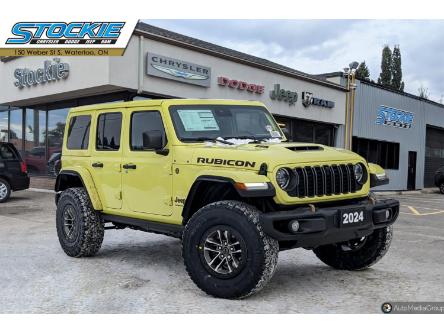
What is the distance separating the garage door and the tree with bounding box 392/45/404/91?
15.1 meters

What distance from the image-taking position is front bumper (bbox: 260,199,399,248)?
14.3ft

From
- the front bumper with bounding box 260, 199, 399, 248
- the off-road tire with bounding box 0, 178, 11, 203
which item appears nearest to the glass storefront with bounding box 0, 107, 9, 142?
the off-road tire with bounding box 0, 178, 11, 203

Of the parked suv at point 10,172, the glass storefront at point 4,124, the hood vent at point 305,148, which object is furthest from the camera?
the glass storefront at point 4,124

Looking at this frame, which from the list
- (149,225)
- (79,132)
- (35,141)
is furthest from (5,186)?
(149,225)

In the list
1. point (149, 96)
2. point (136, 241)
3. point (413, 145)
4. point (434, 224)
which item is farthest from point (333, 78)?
point (136, 241)

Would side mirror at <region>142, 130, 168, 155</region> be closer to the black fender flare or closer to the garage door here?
the black fender flare

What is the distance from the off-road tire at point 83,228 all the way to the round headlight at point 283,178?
2.98m

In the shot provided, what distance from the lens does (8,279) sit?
545 cm

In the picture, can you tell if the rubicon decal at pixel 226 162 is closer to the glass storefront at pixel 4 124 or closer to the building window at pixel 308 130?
the building window at pixel 308 130

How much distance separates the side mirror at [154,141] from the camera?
518 cm

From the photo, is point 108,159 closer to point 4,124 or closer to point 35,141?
point 35,141

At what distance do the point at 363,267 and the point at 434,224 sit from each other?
19.7 feet

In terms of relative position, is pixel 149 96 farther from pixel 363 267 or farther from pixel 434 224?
pixel 363 267

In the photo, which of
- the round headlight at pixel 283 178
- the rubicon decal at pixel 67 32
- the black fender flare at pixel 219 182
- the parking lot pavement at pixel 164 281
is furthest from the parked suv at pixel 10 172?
the round headlight at pixel 283 178
